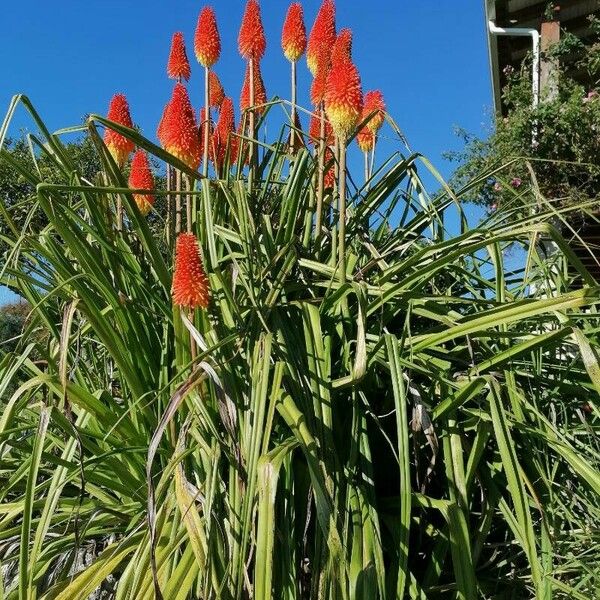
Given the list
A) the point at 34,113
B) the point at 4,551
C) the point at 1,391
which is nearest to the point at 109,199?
the point at 34,113

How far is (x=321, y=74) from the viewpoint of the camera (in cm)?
198

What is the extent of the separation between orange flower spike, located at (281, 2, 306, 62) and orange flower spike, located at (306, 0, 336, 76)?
145 mm

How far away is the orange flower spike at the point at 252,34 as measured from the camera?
2.11 metres

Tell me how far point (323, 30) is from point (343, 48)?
0.37m

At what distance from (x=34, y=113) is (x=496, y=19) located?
6991mm

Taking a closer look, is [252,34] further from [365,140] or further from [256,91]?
[365,140]

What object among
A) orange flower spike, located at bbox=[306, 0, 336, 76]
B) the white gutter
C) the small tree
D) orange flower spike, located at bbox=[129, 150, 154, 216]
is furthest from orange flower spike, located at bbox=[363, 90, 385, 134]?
the white gutter

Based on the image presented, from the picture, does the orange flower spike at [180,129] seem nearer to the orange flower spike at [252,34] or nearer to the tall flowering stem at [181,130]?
the tall flowering stem at [181,130]

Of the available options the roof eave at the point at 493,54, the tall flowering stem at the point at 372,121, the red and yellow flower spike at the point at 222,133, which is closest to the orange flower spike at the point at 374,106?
the tall flowering stem at the point at 372,121

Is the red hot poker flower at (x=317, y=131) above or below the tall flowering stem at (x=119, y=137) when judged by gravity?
above

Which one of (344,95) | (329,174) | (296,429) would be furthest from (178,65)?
(296,429)

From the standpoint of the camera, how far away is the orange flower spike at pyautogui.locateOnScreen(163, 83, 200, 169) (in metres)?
1.80

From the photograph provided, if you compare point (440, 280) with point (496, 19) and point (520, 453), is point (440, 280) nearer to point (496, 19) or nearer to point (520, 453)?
point (520, 453)

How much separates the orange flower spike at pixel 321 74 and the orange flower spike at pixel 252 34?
22 centimetres
